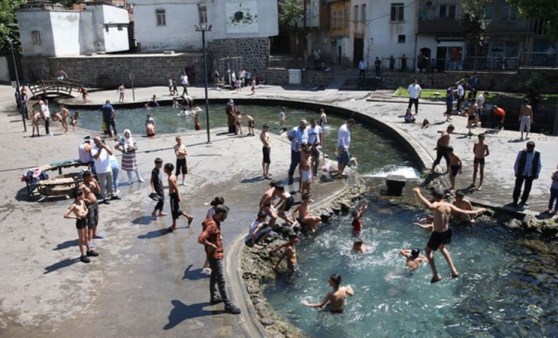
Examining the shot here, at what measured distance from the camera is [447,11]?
40.1 metres

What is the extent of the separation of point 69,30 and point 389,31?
1100 inches

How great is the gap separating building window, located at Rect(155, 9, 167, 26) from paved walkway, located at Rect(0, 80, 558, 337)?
27.1 metres

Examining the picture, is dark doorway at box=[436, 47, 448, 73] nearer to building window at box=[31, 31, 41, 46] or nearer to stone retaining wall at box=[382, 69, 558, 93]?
stone retaining wall at box=[382, 69, 558, 93]

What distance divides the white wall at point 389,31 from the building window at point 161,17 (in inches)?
722

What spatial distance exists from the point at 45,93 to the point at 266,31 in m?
18.2

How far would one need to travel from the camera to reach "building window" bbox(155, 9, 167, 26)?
1805 inches

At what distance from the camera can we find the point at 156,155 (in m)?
19.5

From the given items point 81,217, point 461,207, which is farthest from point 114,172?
point 461,207

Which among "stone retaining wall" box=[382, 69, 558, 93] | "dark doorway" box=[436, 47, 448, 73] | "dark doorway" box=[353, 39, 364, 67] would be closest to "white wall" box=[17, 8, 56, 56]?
"dark doorway" box=[353, 39, 364, 67]

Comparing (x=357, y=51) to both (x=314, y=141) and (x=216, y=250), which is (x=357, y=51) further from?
(x=216, y=250)

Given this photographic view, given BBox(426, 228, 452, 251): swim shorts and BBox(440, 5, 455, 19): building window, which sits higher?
BBox(440, 5, 455, 19): building window

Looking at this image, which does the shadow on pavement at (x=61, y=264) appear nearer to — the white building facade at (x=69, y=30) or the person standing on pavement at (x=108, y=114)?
the person standing on pavement at (x=108, y=114)

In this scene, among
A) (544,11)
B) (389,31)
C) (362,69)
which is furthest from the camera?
(389,31)

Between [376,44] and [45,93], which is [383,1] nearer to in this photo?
[376,44]
